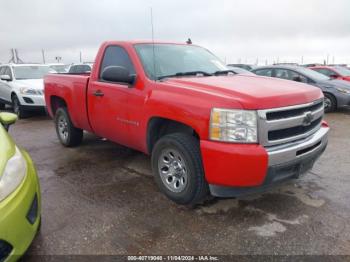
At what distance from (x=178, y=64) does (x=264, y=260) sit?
102 inches

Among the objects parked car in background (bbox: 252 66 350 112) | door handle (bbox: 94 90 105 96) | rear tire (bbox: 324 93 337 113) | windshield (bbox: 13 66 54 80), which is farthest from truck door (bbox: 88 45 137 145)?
rear tire (bbox: 324 93 337 113)

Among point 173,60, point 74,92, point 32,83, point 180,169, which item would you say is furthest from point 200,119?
point 32,83

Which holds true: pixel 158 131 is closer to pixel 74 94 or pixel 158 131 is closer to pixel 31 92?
pixel 74 94

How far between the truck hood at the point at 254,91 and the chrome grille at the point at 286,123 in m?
0.06

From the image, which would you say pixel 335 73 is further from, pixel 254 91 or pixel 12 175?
pixel 12 175

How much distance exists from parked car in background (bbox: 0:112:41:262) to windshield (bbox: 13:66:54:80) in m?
8.37

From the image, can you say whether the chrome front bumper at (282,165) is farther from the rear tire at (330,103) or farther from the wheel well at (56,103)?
the rear tire at (330,103)

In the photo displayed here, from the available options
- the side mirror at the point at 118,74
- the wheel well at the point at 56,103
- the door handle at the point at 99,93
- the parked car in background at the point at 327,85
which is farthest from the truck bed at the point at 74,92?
the parked car in background at the point at 327,85

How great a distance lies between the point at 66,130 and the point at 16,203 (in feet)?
12.5

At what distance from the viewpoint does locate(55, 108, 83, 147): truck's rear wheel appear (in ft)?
18.7

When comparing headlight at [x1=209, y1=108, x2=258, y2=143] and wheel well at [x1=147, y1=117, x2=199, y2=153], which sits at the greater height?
headlight at [x1=209, y1=108, x2=258, y2=143]

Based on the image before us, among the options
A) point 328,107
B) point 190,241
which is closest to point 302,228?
point 190,241

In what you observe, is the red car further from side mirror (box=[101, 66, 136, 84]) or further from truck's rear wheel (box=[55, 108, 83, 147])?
side mirror (box=[101, 66, 136, 84])

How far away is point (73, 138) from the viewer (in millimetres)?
5836
